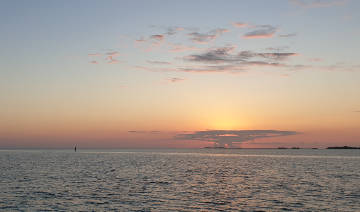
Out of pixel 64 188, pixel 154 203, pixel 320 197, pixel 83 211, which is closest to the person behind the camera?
pixel 83 211

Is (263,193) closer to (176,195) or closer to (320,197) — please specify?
(320,197)

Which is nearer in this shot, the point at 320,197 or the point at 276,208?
the point at 276,208

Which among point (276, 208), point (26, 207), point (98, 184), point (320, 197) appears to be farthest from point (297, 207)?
point (98, 184)

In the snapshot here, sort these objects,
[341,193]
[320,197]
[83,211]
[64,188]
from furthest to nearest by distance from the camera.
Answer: [64,188]
[341,193]
[320,197]
[83,211]

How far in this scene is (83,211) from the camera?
3478cm

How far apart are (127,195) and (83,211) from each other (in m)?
10.2

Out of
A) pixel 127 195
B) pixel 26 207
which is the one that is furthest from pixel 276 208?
pixel 26 207

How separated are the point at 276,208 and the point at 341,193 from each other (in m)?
15.2

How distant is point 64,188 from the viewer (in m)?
51.0

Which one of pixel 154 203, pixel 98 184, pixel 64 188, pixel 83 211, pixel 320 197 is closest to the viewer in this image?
pixel 83 211

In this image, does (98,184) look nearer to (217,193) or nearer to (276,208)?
(217,193)

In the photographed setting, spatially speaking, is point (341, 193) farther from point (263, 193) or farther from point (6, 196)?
point (6, 196)

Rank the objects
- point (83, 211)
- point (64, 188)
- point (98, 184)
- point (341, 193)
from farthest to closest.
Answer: point (98, 184) → point (64, 188) → point (341, 193) → point (83, 211)

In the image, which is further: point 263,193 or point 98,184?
point 98,184
